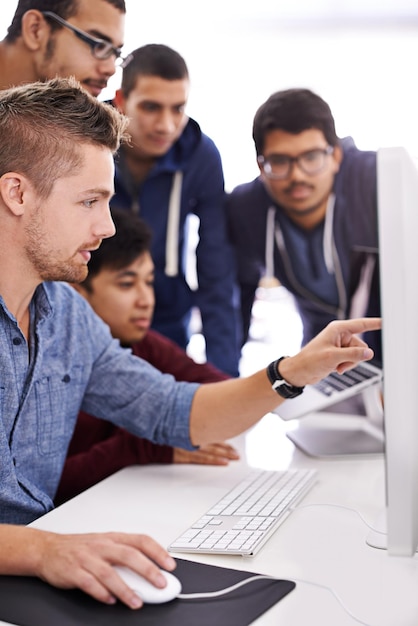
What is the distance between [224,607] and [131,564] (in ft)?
0.35

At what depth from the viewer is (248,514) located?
1088 millimetres

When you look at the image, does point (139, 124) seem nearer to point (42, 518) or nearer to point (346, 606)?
point (42, 518)

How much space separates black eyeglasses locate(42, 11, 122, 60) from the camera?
1.62 m

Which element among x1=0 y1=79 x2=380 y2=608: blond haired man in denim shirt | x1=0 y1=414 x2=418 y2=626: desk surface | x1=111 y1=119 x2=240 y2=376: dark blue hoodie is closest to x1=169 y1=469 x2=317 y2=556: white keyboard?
x1=0 y1=414 x2=418 y2=626: desk surface

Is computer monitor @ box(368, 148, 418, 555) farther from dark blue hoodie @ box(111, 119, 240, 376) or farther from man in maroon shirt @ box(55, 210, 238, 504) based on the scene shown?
dark blue hoodie @ box(111, 119, 240, 376)

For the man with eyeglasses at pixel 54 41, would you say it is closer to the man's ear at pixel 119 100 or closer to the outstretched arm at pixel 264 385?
the man's ear at pixel 119 100

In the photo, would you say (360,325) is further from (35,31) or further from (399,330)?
(35,31)

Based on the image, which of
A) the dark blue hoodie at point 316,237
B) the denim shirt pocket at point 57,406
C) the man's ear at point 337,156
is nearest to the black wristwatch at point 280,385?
the denim shirt pocket at point 57,406

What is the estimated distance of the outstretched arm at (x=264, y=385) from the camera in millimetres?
1159

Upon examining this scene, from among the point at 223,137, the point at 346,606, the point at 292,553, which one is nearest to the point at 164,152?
the point at 223,137

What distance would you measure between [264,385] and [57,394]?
0.32 meters

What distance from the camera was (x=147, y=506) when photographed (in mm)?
1167

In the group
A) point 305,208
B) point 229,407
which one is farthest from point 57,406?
point 305,208

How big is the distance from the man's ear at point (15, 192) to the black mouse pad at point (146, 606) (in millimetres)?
483
